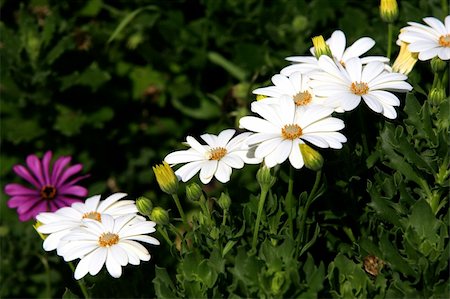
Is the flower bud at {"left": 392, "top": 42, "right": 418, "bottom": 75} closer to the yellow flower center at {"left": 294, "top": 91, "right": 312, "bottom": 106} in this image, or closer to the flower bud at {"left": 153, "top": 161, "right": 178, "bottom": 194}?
the yellow flower center at {"left": 294, "top": 91, "right": 312, "bottom": 106}

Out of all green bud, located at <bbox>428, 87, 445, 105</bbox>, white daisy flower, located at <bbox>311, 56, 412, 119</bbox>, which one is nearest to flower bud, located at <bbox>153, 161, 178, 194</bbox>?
white daisy flower, located at <bbox>311, 56, 412, 119</bbox>

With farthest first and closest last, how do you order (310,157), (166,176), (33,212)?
(33,212) → (166,176) → (310,157)

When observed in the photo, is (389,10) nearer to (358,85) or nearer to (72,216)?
(358,85)

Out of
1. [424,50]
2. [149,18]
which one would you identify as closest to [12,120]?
[149,18]

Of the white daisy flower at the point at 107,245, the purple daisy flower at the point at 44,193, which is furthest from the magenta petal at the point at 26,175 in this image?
the white daisy flower at the point at 107,245

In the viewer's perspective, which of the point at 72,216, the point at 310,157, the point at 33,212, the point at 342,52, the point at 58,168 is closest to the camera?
the point at 310,157

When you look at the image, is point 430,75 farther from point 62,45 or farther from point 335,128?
point 62,45

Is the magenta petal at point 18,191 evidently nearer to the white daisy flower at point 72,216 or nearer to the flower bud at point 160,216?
the white daisy flower at point 72,216

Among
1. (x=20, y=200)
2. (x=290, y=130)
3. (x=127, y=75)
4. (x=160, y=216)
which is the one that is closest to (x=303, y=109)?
(x=290, y=130)
